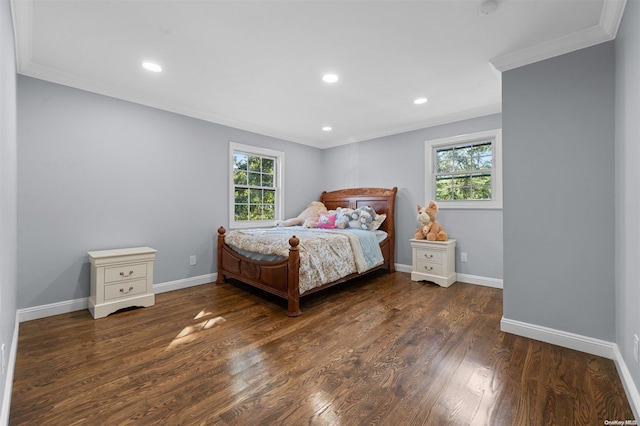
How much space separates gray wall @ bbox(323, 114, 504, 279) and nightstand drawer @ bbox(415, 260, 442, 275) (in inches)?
17.1

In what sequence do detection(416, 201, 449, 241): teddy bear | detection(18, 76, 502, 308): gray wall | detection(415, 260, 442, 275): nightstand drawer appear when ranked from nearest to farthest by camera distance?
1. detection(18, 76, 502, 308): gray wall
2. detection(415, 260, 442, 275): nightstand drawer
3. detection(416, 201, 449, 241): teddy bear

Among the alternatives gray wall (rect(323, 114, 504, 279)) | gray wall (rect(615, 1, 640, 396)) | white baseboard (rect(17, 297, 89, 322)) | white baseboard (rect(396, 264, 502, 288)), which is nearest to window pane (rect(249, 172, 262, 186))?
gray wall (rect(323, 114, 504, 279))

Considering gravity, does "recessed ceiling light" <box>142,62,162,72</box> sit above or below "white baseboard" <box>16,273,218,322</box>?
above

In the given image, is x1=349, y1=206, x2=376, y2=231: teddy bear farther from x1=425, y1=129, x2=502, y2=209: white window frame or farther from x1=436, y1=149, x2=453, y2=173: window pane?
x1=436, y1=149, x2=453, y2=173: window pane

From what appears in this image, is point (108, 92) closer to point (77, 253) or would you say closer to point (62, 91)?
point (62, 91)

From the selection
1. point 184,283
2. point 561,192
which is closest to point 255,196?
point 184,283

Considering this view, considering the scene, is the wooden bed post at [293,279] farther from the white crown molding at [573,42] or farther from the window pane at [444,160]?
the window pane at [444,160]

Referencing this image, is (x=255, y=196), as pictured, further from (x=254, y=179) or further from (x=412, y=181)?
(x=412, y=181)

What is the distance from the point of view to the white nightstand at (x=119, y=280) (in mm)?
2723

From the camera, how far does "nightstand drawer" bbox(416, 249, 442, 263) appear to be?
3787 mm

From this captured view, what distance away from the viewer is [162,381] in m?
1.71

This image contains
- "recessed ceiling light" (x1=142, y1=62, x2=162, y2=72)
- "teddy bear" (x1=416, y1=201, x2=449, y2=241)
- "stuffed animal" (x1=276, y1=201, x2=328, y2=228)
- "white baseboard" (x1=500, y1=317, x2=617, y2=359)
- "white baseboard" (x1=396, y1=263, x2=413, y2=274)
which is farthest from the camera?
"stuffed animal" (x1=276, y1=201, x2=328, y2=228)

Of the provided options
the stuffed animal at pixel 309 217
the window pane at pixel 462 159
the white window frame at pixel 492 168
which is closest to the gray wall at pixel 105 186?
the stuffed animal at pixel 309 217

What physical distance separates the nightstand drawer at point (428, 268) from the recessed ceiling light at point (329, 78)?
8.69ft
